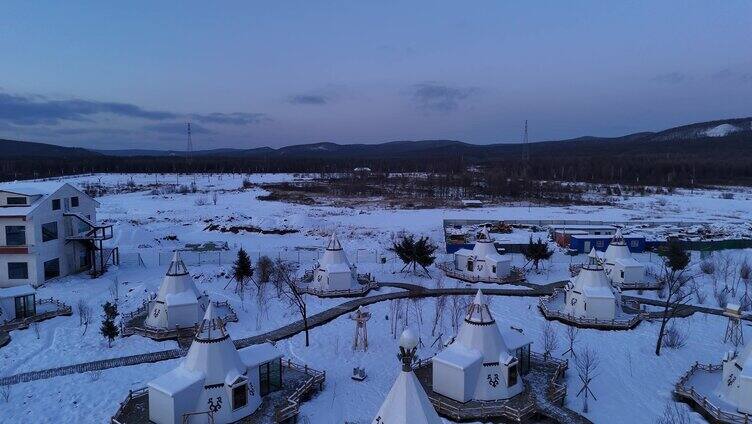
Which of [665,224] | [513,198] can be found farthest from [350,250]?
[513,198]

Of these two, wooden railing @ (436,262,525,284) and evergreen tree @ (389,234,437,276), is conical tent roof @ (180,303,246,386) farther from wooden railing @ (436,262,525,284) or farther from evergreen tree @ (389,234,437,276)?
wooden railing @ (436,262,525,284)

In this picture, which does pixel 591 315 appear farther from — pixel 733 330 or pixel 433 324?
pixel 433 324

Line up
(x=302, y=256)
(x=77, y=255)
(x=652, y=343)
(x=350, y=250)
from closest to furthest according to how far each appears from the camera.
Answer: (x=652, y=343) → (x=77, y=255) → (x=302, y=256) → (x=350, y=250)

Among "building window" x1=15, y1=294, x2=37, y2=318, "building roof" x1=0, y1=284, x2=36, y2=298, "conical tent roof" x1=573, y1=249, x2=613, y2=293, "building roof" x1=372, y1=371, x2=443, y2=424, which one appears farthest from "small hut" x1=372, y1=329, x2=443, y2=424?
"building window" x1=15, y1=294, x2=37, y2=318

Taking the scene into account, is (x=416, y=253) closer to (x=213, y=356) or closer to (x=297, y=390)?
(x=297, y=390)

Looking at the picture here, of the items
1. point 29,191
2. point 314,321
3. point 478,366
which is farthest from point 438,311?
point 29,191

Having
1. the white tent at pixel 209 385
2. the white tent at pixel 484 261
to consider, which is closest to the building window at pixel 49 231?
the white tent at pixel 209 385
